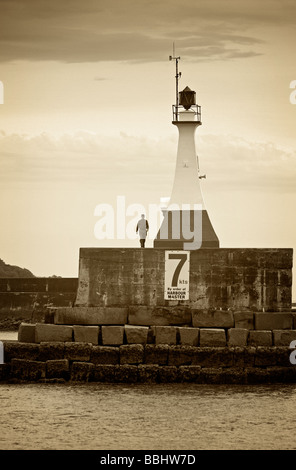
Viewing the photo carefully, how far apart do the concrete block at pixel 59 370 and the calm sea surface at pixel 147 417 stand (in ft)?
0.74

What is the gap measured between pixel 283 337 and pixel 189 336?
5.51 ft

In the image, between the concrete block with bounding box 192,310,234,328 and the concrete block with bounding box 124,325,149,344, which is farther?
the concrete block with bounding box 192,310,234,328

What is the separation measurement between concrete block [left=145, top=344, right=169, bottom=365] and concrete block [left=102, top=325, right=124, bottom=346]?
0.53 meters

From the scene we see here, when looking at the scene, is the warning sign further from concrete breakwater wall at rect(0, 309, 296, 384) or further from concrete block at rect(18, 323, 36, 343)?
concrete block at rect(18, 323, 36, 343)

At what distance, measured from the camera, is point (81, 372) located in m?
23.3

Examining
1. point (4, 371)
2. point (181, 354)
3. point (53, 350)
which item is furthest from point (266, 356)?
point (4, 371)

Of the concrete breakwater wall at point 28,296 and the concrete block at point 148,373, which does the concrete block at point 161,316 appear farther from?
the concrete breakwater wall at point 28,296

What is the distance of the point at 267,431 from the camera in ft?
66.6

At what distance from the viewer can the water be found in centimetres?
1922

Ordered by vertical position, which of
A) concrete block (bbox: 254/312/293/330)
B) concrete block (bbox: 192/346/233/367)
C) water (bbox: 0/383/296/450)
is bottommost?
water (bbox: 0/383/296/450)

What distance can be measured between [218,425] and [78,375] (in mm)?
3635

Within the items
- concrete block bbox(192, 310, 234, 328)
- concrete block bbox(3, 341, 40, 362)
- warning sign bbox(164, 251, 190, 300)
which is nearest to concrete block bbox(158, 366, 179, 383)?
concrete block bbox(192, 310, 234, 328)

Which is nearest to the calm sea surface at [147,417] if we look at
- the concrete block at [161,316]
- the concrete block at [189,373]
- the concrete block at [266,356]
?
the concrete block at [189,373]
